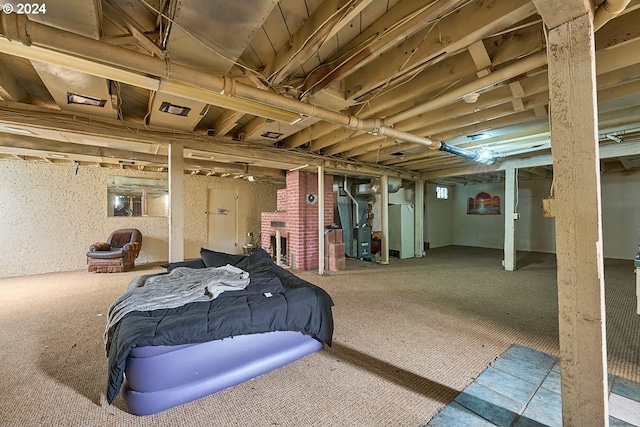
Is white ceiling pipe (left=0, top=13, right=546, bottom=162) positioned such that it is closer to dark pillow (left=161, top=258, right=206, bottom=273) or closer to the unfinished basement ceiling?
the unfinished basement ceiling

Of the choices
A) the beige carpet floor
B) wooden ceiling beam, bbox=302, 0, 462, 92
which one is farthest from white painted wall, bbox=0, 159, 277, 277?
wooden ceiling beam, bbox=302, 0, 462, 92

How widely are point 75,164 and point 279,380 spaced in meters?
6.04

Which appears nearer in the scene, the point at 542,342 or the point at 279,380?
the point at 279,380

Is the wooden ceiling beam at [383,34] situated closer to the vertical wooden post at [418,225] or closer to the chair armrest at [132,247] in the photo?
the chair armrest at [132,247]

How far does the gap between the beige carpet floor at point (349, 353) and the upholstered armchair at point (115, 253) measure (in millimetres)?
769

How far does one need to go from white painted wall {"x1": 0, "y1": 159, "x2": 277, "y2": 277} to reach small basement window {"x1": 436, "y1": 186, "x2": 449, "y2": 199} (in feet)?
25.0

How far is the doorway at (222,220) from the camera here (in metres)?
6.91

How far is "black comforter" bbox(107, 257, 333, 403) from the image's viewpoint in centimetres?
158

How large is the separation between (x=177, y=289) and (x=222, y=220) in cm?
492

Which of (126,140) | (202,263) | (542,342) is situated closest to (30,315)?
(202,263)

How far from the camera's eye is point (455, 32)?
1.67 meters

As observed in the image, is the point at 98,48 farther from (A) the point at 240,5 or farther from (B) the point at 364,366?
(B) the point at 364,366

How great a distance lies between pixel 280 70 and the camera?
1940 millimetres

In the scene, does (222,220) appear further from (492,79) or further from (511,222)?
(511,222)
